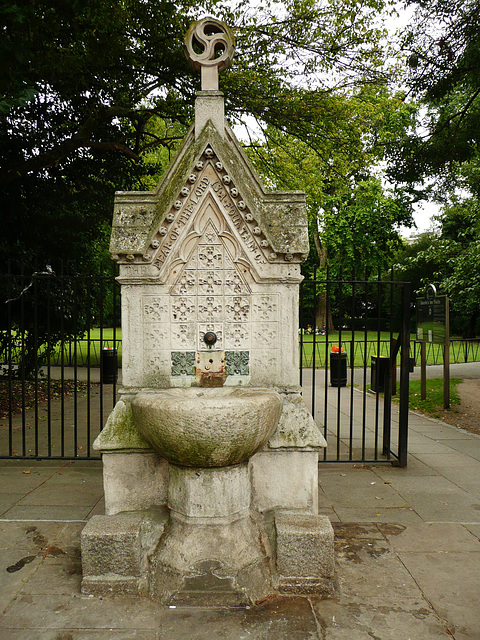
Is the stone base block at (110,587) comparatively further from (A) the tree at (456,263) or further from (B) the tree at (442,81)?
(A) the tree at (456,263)

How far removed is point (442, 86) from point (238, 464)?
21.4ft

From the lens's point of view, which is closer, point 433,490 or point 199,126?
point 199,126

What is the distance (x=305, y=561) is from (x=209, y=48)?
11.6 ft

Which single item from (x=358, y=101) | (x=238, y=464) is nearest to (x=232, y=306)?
(x=238, y=464)

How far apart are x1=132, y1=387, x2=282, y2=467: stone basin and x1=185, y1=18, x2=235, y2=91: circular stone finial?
2.26 m

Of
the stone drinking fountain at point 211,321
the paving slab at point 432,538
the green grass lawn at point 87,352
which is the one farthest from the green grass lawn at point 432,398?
the stone drinking fountain at point 211,321

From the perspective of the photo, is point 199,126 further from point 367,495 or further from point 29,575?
point 367,495

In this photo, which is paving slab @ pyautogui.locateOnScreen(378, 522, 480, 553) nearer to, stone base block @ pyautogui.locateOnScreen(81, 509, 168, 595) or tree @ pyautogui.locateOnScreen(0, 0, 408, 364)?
stone base block @ pyautogui.locateOnScreen(81, 509, 168, 595)

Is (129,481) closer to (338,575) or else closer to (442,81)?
(338,575)

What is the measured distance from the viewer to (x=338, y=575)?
3133mm

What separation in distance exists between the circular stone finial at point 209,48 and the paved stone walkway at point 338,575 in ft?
11.3

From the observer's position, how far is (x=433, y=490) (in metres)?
4.82

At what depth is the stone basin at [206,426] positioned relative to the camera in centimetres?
268

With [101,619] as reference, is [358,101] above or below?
above
